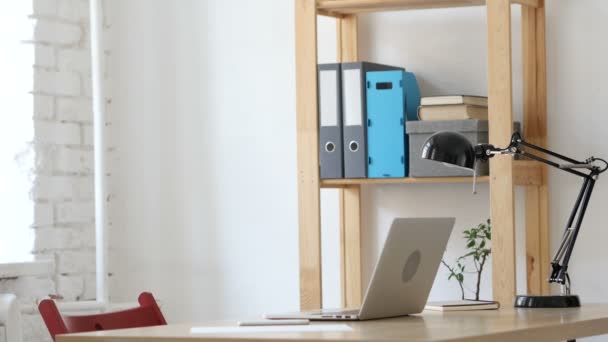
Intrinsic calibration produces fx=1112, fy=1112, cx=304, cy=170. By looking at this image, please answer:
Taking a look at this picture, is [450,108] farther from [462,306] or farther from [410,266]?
[410,266]

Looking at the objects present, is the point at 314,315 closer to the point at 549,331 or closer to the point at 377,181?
the point at 549,331

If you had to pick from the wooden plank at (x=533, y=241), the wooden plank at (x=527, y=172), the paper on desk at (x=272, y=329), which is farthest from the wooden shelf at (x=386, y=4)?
the paper on desk at (x=272, y=329)

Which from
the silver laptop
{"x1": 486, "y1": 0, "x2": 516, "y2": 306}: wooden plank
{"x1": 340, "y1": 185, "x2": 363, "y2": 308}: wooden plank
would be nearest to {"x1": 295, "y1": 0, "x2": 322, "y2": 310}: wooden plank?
{"x1": 340, "y1": 185, "x2": 363, "y2": 308}: wooden plank

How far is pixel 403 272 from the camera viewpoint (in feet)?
8.32

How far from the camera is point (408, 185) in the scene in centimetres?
373

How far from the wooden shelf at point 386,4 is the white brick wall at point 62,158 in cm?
97

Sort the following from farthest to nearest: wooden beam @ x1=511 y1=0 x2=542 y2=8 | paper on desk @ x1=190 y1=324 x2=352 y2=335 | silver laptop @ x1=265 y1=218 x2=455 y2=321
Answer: wooden beam @ x1=511 y1=0 x2=542 y2=8 < silver laptop @ x1=265 y1=218 x2=455 y2=321 < paper on desk @ x1=190 y1=324 x2=352 y2=335

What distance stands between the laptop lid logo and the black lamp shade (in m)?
0.37

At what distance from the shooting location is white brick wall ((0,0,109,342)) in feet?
12.5

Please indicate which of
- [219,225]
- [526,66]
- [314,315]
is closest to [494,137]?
[526,66]

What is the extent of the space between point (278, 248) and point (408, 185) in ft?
1.79

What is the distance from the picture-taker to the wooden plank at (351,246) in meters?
3.76

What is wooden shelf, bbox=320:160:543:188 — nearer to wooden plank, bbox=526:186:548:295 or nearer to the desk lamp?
wooden plank, bbox=526:186:548:295

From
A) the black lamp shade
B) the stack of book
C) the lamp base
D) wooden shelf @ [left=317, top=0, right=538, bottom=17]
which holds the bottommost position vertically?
the lamp base
